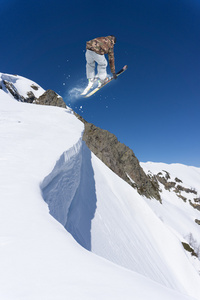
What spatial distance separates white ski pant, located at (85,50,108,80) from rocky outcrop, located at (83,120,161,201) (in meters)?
31.5

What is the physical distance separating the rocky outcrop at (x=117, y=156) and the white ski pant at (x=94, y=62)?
31.5m

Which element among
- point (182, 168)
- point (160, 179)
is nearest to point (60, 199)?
point (160, 179)

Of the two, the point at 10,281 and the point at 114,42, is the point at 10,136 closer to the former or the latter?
the point at 10,281

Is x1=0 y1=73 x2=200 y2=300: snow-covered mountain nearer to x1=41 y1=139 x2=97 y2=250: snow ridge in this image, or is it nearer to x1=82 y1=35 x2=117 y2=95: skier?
x1=41 y1=139 x2=97 y2=250: snow ridge

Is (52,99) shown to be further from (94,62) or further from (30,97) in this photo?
(94,62)

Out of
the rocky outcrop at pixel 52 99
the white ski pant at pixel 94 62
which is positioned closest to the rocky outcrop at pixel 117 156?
the rocky outcrop at pixel 52 99

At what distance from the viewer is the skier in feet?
27.5

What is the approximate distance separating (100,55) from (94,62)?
1.00 m

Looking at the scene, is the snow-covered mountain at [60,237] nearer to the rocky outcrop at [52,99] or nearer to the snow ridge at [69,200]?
the snow ridge at [69,200]

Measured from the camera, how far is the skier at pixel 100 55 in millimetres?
8383

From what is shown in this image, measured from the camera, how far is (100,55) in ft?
29.3

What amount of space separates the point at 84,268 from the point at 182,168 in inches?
5809

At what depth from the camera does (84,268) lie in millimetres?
1550

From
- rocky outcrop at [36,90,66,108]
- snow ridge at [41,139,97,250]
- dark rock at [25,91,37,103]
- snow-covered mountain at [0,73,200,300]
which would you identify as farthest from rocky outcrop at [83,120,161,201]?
snow ridge at [41,139,97,250]
